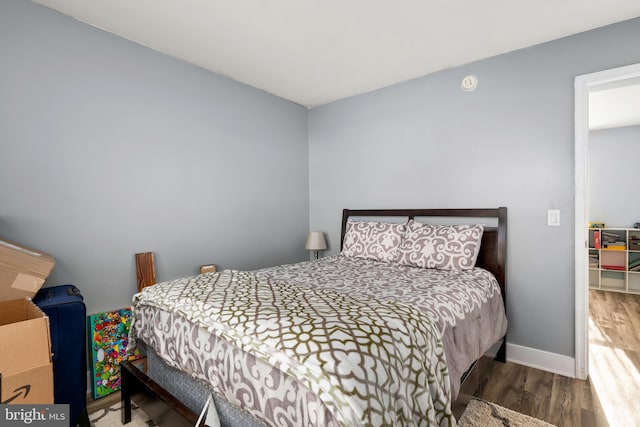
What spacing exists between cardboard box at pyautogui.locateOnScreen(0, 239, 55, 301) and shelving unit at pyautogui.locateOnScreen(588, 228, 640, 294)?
243 inches

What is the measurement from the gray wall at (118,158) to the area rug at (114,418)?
2.20 feet

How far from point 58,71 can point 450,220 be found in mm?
3163

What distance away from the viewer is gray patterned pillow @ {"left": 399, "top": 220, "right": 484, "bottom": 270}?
8.08ft

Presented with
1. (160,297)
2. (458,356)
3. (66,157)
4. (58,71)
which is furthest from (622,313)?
(58,71)

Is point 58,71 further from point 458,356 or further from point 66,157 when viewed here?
point 458,356

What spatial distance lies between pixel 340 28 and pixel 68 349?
259 centimetres

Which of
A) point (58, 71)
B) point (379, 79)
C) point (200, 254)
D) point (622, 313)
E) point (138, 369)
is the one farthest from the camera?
point (622, 313)

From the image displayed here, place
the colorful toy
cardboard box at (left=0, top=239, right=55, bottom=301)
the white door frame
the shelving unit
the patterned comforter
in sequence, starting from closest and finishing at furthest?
the patterned comforter
cardboard box at (left=0, top=239, right=55, bottom=301)
the colorful toy
the white door frame
the shelving unit

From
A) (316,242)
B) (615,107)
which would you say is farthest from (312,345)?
(615,107)

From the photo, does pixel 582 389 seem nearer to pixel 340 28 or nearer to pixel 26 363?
pixel 340 28

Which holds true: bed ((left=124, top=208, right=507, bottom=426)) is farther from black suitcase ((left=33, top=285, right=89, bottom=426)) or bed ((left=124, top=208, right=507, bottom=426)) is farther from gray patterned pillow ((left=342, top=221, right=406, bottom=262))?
gray patterned pillow ((left=342, top=221, right=406, bottom=262))

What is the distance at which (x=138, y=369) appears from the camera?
1.75 metres

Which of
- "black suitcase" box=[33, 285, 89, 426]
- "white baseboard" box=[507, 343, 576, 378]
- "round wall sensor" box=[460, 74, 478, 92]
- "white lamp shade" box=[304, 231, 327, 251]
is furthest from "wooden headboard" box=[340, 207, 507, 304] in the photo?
"black suitcase" box=[33, 285, 89, 426]

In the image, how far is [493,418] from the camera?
1.81m
